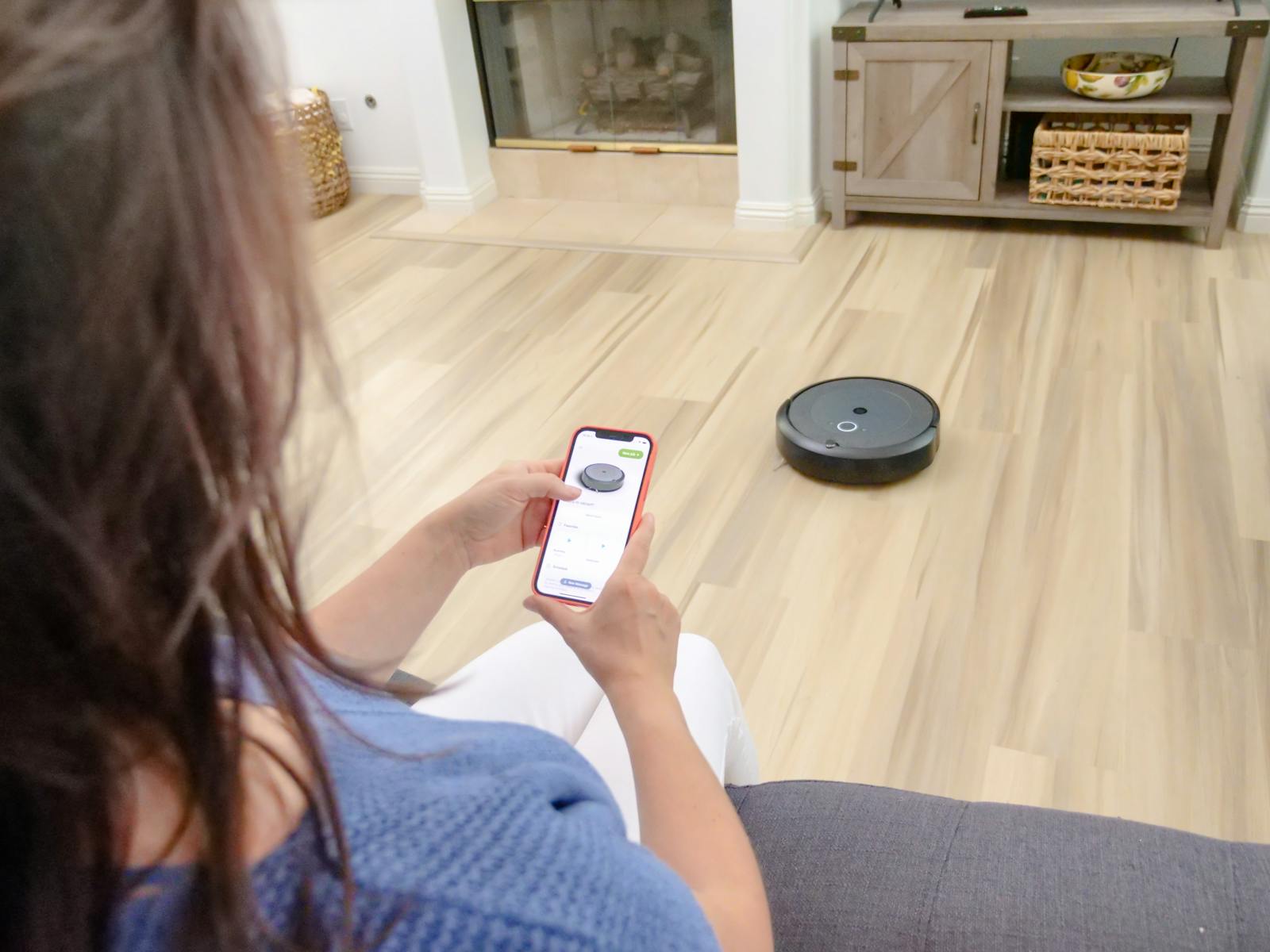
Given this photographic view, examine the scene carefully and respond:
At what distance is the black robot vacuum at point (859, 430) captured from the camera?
1.83 m

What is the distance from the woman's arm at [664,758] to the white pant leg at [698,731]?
0.11 m

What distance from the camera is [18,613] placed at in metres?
0.34

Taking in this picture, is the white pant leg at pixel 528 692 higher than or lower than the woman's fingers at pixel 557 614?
lower

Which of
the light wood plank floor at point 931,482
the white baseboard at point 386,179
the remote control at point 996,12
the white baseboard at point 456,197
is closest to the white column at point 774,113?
the light wood plank floor at point 931,482

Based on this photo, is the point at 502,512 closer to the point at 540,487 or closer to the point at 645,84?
the point at 540,487

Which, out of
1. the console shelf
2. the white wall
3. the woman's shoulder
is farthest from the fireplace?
the woman's shoulder

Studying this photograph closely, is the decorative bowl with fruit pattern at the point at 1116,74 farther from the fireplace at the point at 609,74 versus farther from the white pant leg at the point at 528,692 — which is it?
the white pant leg at the point at 528,692

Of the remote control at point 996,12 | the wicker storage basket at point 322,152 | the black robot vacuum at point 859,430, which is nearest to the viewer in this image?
the black robot vacuum at point 859,430

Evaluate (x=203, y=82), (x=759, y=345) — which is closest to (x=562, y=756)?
(x=203, y=82)

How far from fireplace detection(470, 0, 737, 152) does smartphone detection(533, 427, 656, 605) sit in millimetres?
2204

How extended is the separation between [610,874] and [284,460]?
23 centimetres

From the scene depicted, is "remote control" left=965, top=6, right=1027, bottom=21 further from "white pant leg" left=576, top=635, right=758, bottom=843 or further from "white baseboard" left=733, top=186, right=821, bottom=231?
"white pant leg" left=576, top=635, right=758, bottom=843

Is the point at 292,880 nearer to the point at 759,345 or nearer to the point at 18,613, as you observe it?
the point at 18,613

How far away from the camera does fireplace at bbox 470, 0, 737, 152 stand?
9.97 feet
